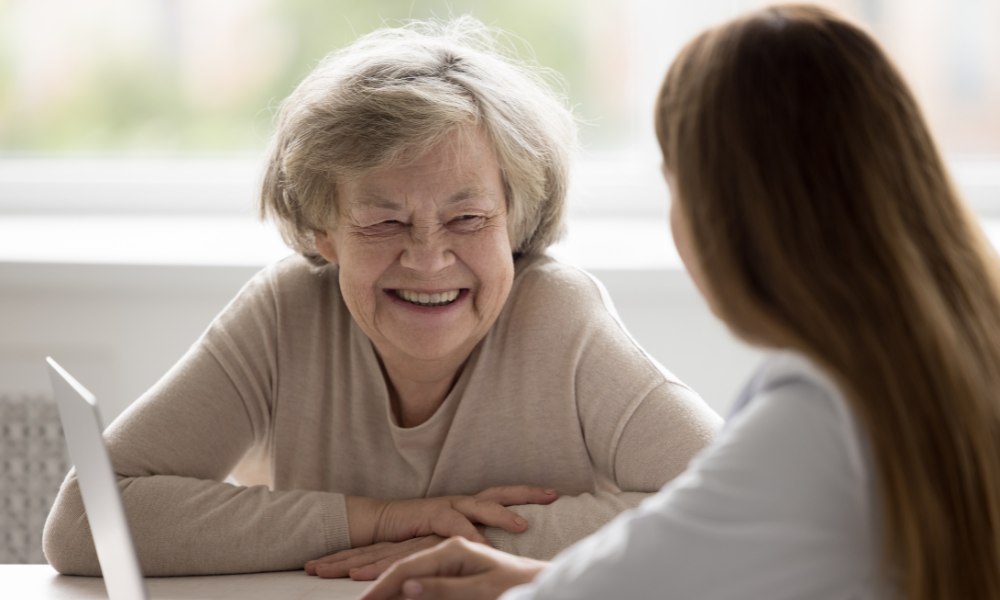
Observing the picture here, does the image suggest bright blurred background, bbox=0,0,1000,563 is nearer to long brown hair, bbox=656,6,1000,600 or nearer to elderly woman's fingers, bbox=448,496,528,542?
elderly woman's fingers, bbox=448,496,528,542

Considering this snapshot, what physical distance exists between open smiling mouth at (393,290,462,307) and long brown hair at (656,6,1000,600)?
0.78 metres

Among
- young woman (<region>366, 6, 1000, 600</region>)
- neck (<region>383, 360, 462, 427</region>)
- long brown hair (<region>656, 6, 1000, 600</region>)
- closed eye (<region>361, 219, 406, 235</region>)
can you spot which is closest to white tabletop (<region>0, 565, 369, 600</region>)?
neck (<region>383, 360, 462, 427</region>)

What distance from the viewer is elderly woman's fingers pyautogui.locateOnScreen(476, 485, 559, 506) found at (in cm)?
161

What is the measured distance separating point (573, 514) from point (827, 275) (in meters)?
0.73

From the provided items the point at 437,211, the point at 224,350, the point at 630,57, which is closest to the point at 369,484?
the point at 224,350

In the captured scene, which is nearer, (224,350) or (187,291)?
(224,350)

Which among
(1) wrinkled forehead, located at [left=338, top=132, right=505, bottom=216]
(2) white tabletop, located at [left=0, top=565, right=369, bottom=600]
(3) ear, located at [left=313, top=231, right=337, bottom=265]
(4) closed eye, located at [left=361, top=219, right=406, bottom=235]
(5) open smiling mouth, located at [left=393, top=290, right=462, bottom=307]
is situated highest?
(1) wrinkled forehead, located at [left=338, top=132, right=505, bottom=216]

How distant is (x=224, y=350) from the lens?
177 cm

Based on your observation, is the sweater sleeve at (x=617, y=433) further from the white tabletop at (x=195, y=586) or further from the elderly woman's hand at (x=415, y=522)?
the white tabletop at (x=195, y=586)

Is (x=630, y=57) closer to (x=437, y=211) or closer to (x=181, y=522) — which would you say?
(x=437, y=211)

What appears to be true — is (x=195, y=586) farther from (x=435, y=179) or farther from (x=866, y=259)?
(x=866, y=259)

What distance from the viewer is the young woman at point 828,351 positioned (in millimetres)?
881

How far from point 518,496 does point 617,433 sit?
0.52 ft

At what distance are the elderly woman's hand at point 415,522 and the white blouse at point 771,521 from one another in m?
0.64
